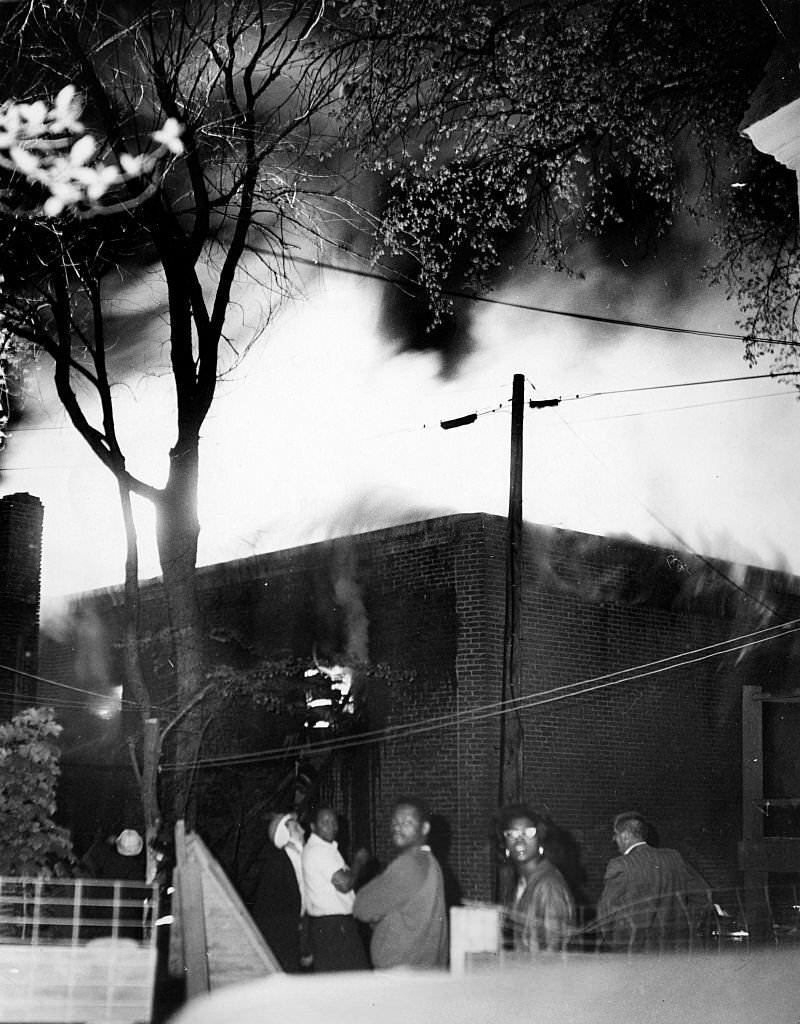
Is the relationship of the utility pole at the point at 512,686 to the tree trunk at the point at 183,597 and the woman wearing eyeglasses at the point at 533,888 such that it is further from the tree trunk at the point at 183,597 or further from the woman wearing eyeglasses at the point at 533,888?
the tree trunk at the point at 183,597

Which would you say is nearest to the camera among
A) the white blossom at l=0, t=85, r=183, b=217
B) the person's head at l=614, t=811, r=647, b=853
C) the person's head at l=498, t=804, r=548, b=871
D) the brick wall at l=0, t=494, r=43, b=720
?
the person's head at l=498, t=804, r=548, b=871

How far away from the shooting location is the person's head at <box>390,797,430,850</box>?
298cm

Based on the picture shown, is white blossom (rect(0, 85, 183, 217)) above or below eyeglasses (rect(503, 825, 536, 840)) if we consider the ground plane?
above

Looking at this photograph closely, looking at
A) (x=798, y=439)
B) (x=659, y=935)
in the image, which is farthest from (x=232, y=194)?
(x=659, y=935)

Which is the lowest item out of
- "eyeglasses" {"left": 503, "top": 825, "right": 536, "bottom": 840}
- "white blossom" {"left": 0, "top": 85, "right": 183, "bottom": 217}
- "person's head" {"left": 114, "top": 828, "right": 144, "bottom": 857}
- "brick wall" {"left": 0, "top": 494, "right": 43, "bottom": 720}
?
"person's head" {"left": 114, "top": 828, "right": 144, "bottom": 857}

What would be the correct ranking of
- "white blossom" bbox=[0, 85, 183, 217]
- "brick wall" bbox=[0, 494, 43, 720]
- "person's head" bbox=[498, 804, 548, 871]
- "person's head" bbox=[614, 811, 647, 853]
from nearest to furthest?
"person's head" bbox=[498, 804, 548, 871]
"person's head" bbox=[614, 811, 647, 853]
"brick wall" bbox=[0, 494, 43, 720]
"white blossom" bbox=[0, 85, 183, 217]

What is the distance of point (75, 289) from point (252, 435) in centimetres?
75

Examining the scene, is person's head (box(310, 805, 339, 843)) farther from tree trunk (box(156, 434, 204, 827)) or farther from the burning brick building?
tree trunk (box(156, 434, 204, 827))

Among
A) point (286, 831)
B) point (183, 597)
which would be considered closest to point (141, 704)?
point (183, 597)

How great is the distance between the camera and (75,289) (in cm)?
347

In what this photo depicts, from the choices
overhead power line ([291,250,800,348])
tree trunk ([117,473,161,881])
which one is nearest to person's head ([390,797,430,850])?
tree trunk ([117,473,161,881])

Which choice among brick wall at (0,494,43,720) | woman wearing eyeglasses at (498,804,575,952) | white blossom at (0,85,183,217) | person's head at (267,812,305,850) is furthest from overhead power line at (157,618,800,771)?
white blossom at (0,85,183,217)

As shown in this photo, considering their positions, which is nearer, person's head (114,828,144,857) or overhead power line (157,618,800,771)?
overhead power line (157,618,800,771)

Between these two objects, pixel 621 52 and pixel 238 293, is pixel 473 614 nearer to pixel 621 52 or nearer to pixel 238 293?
pixel 238 293
